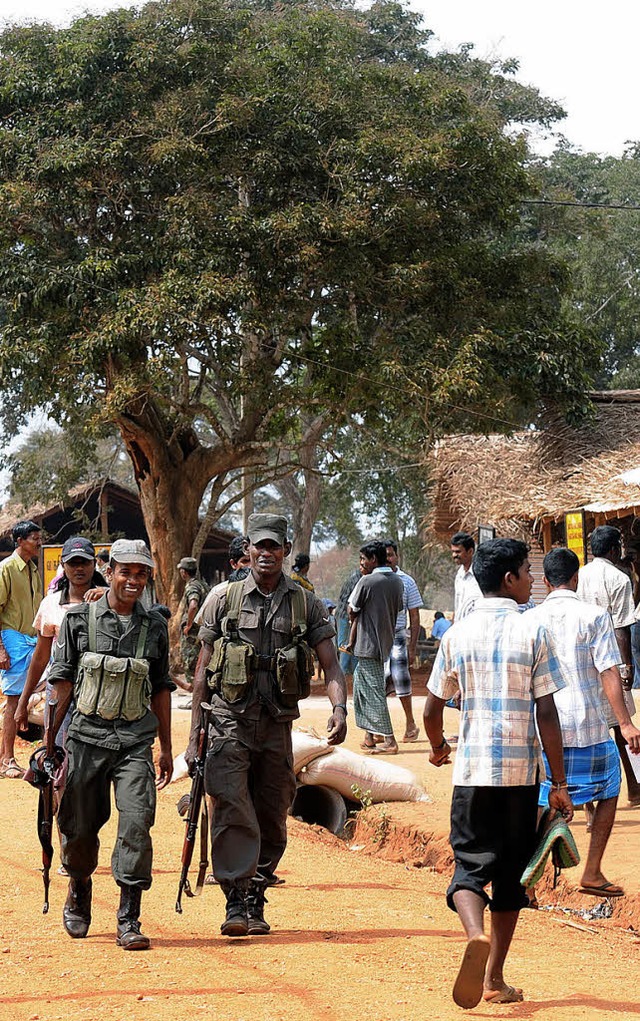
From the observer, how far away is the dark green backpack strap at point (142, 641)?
229 inches

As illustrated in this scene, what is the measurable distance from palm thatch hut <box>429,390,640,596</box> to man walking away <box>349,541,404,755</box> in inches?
169

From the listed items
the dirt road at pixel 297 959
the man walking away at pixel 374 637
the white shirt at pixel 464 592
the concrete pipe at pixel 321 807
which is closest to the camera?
the dirt road at pixel 297 959

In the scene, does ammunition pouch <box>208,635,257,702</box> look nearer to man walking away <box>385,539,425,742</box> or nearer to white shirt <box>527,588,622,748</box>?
white shirt <box>527,588,622,748</box>

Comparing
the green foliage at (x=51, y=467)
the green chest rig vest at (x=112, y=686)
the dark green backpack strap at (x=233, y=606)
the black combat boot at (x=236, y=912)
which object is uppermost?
the green foliage at (x=51, y=467)

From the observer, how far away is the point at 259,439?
22469 millimetres

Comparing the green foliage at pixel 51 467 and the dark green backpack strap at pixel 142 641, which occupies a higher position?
the green foliage at pixel 51 467

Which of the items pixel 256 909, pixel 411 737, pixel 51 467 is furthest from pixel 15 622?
pixel 51 467

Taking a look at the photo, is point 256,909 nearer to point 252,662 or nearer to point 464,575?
point 252,662

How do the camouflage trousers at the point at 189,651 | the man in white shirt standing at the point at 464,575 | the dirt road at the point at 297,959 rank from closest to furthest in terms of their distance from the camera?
the dirt road at the point at 297,959 → the man in white shirt standing at the point at 464,575 → the camouflage trousers at the point at 189,651

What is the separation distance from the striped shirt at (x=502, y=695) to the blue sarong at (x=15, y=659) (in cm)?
602

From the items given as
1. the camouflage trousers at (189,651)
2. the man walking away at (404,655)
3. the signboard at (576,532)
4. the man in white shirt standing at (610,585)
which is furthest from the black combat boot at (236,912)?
the camouflage trousers at (189,651)

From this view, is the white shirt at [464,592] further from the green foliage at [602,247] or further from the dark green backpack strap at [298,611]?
the green foliage at [602,247]

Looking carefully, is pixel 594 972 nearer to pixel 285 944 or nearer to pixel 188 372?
pixel 285 944

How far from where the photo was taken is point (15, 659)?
10180mm
